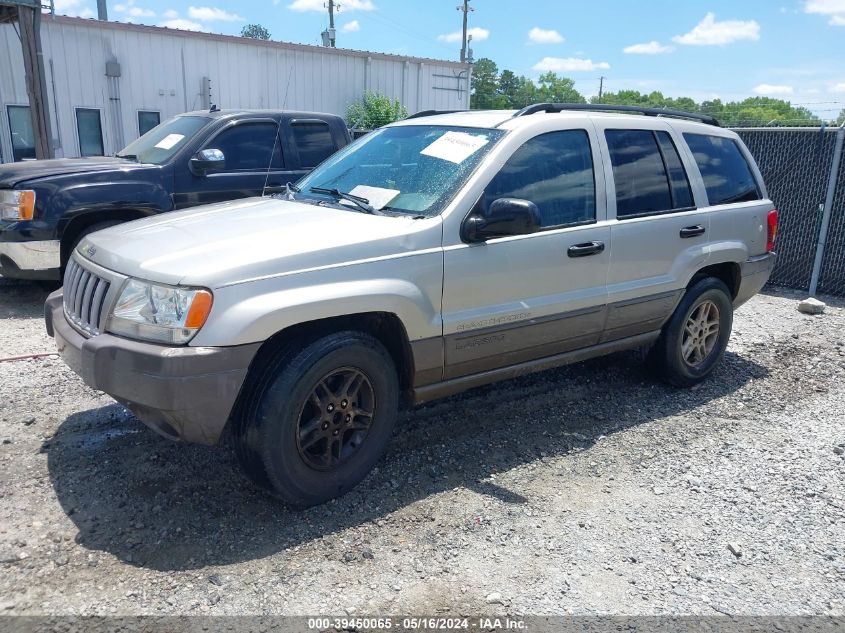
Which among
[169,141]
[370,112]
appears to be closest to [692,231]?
[169,141]

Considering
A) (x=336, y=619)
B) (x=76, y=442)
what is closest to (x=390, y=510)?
(x=336, y=619)

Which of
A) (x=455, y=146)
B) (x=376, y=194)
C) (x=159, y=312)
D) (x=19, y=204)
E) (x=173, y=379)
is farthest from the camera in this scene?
(x=19, y=204)

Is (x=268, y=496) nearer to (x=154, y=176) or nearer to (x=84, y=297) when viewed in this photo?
(x=84, y=297)

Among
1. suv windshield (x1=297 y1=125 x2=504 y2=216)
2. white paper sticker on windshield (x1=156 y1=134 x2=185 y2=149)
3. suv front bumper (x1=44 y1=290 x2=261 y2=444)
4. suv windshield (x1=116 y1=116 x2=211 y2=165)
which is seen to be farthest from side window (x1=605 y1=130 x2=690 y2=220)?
white paper sticker on windshield (x1=156 y1=134 x2=185 y2=149)

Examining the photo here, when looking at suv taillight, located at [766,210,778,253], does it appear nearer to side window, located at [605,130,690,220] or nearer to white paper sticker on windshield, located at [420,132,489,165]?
side window, located at [605,130,690,220]

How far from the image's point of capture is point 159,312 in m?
3.06

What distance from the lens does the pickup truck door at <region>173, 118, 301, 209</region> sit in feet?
23.6

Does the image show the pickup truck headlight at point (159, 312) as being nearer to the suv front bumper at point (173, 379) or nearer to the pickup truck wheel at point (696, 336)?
the suv front bumper at point (173, 379)

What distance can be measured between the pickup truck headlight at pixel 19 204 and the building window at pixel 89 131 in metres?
8.82

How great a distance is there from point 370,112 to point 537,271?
16.0 meters

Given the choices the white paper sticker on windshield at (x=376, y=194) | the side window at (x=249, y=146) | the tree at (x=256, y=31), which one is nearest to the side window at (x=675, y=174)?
the white paper sticker on windshield at (x=376, y=194)

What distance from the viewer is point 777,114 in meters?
40.8

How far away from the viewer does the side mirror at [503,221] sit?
3.66 m

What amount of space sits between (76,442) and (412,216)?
2.34 metres
